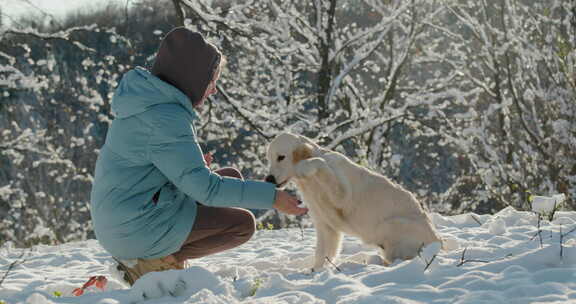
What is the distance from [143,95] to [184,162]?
17.9 inches

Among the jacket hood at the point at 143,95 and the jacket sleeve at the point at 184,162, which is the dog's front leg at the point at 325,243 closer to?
the jacket sleeve at the point at 184,162

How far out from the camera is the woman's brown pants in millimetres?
3549

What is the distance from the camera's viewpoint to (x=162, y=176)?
10.9ft

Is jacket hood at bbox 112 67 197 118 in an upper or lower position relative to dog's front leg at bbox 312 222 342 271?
upper

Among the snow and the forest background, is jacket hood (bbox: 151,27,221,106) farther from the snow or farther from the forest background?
the forest background

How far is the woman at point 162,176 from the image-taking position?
312 cm

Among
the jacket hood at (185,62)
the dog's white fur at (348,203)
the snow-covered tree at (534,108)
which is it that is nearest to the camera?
the jacket hood at (185,62)

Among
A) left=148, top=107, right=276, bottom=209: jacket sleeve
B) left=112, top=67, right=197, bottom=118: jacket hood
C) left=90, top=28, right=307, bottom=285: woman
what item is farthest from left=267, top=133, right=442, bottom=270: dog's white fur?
left=112, top=67, right=197, bottom=118: jacket hood

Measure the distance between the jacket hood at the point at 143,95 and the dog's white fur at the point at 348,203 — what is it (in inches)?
32.7

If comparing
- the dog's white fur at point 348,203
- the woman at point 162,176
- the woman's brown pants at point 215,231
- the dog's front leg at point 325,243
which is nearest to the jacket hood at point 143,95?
the woman at point 162,176

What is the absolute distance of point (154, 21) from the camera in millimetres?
15625

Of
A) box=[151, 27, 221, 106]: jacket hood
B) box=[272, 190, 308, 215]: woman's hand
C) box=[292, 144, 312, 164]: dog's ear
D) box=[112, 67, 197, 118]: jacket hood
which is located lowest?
box=[272, 190, 308, 215]: woman's hand

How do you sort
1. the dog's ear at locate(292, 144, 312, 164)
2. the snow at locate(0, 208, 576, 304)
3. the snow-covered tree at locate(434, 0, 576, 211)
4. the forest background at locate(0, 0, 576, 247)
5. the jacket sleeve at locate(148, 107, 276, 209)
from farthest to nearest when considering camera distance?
the forest background at locate(0, 0, 576, 247), the snow-covered tree at locate(434, 0, 576, 211), the dog's ear at locate(292, 144, 312, 164), the jacket sleeve at locate(148, 107, 276, 209), the snow at locate(0, 208, 576, 304)

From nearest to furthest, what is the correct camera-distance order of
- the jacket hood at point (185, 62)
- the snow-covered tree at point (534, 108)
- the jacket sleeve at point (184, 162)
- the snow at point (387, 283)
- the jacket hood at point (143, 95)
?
the snow at point (387, 283), the jacket sleeve at point (184, 162), the jacket hood at point (143, 95), the jacket hood at point (185, 62), the snow-covered tree at point (534, 108)
